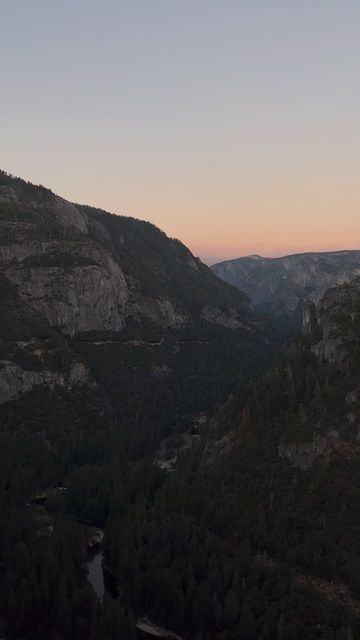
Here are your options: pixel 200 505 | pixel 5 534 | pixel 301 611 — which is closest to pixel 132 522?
pixel 200 505

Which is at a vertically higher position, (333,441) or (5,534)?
(333,441)

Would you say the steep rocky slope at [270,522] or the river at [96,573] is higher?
the steep rocky slope at [270,522]

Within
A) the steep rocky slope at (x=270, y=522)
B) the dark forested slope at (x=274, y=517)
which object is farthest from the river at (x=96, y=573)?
A: the dark forested slope at (x=274, y=517)

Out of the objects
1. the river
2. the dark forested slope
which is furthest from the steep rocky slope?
the river

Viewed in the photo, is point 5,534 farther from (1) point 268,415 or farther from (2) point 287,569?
(1) point 268,415

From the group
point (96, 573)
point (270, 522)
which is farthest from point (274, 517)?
point (96, 573)

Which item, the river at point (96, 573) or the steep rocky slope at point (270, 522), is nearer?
the steep rocky slope at point (270, 522)

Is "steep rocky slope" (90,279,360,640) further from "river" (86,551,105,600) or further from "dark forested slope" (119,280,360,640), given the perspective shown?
"river" (86,551,105,600)

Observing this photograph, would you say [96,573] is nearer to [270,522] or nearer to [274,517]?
[270,522]

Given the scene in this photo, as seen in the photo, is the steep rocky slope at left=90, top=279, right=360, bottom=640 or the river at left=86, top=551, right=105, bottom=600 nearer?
the steep rocky slope at left=90, top=279, right=360, bottom=640

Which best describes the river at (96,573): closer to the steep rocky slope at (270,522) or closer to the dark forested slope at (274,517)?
the steep rocky slope at (270,522)

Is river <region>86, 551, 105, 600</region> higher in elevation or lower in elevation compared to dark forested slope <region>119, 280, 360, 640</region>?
lower
